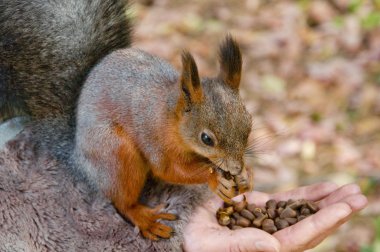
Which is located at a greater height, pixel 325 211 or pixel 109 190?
pixel 325 211

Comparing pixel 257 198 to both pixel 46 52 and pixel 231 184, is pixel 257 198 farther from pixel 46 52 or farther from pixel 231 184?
pixel 46 52

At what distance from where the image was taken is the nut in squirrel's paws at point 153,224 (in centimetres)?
161

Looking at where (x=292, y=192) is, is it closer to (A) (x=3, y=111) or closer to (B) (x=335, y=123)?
(A) (x=3, y=111)

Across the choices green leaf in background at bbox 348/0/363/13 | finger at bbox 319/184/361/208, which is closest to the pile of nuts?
finger at bbox 319/184/361/208

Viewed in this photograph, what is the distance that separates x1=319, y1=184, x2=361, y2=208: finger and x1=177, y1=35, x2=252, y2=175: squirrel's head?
0.90 feet

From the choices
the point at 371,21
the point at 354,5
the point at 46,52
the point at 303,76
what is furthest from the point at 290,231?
the point at 354,5

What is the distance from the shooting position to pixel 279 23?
3537 mm

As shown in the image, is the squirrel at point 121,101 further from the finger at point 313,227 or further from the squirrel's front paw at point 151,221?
the finger at point 313,227

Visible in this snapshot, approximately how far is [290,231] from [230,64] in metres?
0.43

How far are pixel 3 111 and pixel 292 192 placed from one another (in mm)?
869

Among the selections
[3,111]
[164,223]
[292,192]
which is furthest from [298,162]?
[3,111]

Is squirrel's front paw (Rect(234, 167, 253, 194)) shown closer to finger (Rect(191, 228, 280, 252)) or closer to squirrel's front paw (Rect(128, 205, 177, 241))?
finger (Rect(191, 228, 280, 252))

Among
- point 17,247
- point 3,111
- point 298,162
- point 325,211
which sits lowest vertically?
point 298,162

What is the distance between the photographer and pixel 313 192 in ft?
5.46
